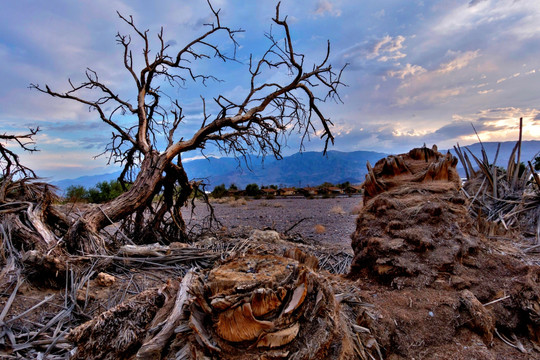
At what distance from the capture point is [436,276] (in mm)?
2779

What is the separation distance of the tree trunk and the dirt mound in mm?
4309

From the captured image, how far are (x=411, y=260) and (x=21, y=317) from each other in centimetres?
414

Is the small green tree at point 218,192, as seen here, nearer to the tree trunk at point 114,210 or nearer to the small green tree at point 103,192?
the small green tree at point 103,192

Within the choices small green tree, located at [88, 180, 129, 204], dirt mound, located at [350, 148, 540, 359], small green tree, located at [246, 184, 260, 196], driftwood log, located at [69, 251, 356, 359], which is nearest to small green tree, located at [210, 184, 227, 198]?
small green tree, located at [246, 184, 260, 196]

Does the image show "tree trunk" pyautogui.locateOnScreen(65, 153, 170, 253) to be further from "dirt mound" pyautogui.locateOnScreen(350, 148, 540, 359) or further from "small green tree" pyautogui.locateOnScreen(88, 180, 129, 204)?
"small green tree" pyautogui.locateOnScreen(88, 180, 129, 204)

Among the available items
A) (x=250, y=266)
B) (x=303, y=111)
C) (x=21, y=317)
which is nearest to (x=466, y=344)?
(x=250, y=266)

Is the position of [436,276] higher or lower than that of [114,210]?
lower

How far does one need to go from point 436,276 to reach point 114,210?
18.4 ft

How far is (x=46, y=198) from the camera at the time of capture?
17.9 ft

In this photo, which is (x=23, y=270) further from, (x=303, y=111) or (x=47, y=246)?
(x=303, y=111)

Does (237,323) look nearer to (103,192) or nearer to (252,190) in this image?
(103,192)

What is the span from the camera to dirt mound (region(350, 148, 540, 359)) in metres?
2.14

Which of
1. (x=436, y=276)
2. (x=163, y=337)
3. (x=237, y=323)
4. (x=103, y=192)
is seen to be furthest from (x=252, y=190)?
(x=237, y=323)

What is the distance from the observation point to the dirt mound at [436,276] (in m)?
2.14
